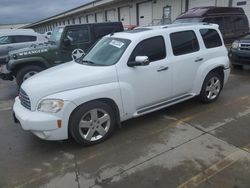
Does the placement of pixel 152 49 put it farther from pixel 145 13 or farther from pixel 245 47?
pixel 145 13

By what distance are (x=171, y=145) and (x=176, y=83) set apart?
1.34 meters

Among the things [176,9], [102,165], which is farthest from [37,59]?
[176,9]

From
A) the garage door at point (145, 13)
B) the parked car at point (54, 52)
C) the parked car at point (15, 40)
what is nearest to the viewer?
the parked car at point (54, 52)

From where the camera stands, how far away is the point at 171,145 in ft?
12.5

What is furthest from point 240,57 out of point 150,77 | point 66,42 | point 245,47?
point 66,42

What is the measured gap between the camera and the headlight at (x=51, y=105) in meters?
3.47

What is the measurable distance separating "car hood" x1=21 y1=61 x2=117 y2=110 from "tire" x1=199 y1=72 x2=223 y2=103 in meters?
2.28

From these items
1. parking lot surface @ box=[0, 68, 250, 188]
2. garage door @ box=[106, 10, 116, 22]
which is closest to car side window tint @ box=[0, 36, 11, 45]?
parking lot surface @ box=[0, 68, 250, 188]

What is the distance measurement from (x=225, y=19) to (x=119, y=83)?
8.43m

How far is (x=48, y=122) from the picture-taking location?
346 cm

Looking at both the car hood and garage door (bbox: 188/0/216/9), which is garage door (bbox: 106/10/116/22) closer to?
garage door (bbox: 188/0/216/9)

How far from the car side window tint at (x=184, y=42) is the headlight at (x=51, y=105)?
2350 mm

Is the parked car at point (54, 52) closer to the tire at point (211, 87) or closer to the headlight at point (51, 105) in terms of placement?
the tire at point (211, 87)

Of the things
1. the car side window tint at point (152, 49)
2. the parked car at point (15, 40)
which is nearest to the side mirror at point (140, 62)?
the car side window tint at point (152, 49)
